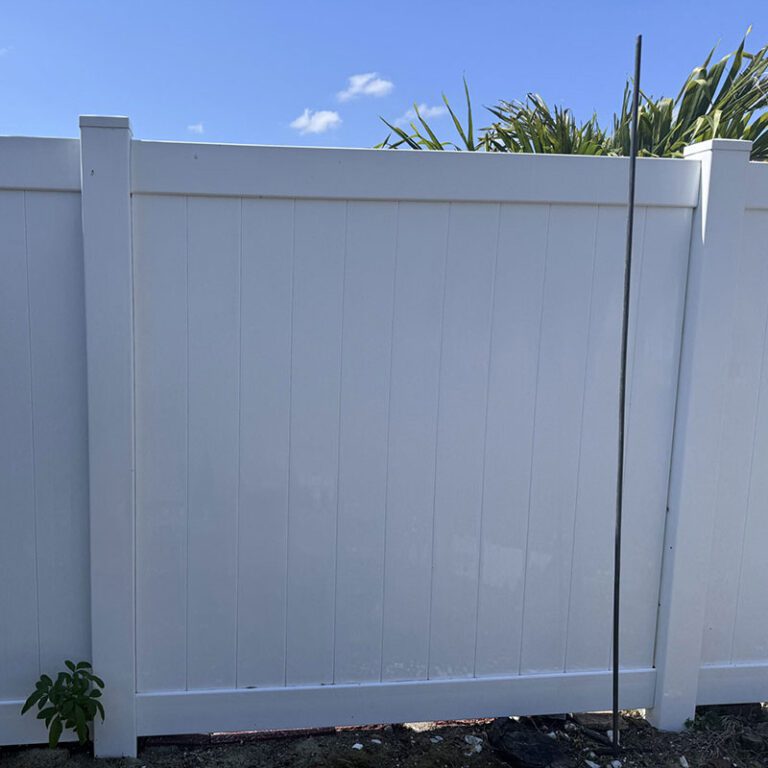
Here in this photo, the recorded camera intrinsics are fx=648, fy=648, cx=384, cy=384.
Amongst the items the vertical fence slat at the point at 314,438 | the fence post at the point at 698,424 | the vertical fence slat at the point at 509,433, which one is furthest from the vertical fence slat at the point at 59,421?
the fence post at the point at 698,424

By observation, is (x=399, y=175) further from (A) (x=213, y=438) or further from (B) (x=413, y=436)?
(A) (x=213, y=438)

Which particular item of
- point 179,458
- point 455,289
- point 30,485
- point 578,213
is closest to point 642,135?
point 578,213

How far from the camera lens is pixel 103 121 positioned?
1999 mm

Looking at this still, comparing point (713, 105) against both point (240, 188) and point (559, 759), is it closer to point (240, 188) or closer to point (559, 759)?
point (240, 188)

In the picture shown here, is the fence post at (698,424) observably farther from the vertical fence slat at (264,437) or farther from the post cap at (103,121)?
the post cap at (103,121)

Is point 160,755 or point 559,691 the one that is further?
point 559,691

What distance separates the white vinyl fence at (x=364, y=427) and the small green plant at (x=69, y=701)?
7 cm

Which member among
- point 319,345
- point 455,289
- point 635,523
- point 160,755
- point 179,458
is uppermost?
point 455,289

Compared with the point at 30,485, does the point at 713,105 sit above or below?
above

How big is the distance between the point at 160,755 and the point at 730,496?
7.50 ft

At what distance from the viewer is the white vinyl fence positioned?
2.11 metres

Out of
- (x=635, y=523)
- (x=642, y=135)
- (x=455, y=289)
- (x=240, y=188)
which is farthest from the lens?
(x=642, y=135)

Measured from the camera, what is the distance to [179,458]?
7.22 ft

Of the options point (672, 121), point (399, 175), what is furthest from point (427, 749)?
point (672, 121)
